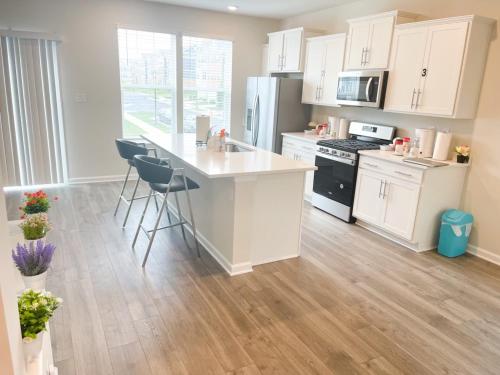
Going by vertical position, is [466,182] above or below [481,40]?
below

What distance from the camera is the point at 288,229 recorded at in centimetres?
334

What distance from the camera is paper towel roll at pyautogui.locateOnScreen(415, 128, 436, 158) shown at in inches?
148

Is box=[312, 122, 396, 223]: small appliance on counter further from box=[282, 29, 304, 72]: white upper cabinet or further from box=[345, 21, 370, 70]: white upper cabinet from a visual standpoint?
box=[282, 29, 304, 72]: white upper cabinet

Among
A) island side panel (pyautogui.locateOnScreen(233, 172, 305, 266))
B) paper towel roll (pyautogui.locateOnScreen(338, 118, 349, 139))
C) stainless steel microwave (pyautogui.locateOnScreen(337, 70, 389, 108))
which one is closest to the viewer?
island side panel (pyautogui.locateOnScreen(233, 172, 305, 266))

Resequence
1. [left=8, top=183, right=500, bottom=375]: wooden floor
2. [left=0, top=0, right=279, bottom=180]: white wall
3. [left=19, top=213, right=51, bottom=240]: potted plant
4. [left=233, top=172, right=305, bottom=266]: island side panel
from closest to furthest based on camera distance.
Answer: [left=8, top=183, right=500, bottom=375]: wooden floor, [left=19, top=213, right=51, bottom=240]: potted plant, [left=233, top=172, right=305, bottom=266]: island side panel, [left=0, top=0, right=279, bottom=180]: white wall

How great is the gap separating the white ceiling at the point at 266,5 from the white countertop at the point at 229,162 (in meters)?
2.52

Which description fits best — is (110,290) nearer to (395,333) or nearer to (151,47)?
(395,333)

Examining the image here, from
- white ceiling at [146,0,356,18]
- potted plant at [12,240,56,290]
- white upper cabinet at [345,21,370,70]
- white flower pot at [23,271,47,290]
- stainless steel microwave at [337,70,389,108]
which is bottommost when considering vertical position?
white flower pot at [23,271,47,290]

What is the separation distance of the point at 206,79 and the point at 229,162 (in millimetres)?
3459

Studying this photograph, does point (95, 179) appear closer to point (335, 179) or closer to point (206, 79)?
point (206, 79)

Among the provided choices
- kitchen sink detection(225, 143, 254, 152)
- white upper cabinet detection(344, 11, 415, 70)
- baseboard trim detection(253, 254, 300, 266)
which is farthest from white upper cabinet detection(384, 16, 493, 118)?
baseboard trim detection(253, 254, 300, 266)

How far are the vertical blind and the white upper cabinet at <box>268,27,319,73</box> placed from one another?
3.24m

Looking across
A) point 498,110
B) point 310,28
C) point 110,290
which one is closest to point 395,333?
point 110,290

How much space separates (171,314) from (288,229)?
52.4 inches
